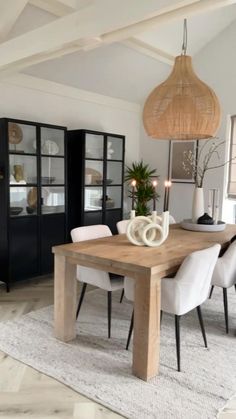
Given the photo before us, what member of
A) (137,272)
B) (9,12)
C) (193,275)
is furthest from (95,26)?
(193,275)

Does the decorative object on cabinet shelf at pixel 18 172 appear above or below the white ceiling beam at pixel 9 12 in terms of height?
below

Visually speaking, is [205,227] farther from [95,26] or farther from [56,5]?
[56,5]

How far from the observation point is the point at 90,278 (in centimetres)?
292

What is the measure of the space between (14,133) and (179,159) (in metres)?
2.84

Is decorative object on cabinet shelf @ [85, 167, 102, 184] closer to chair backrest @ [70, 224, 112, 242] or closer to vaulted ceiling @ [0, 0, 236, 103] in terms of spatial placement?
vaulted ceiling @ [0, 0, 236, 103]

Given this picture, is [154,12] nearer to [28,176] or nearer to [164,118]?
[164,118]

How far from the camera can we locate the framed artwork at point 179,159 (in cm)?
555

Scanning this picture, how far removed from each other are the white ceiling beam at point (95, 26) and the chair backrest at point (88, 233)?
1.51 m

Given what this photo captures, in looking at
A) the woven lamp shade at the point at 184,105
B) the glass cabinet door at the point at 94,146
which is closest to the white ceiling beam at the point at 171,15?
the woven lamp shade at the point at 184,105

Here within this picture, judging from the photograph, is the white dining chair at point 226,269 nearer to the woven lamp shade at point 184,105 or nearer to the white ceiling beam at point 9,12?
the woven lamp shade at point 184,105

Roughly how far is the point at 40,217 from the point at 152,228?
67.7 inches

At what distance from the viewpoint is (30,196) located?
13.4ft

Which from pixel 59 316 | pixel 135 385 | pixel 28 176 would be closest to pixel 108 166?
pixel 28 176

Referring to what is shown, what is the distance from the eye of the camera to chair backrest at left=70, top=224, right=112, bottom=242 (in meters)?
3.09
